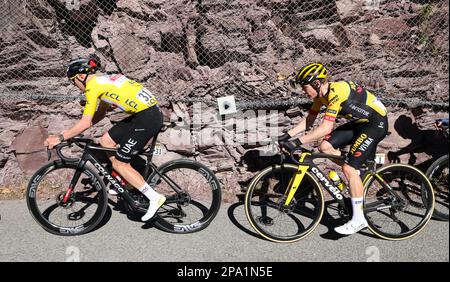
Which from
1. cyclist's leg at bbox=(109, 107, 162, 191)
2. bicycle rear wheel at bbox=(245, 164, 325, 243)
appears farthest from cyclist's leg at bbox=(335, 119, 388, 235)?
cyclist's leg at bbox=(109, 107, 162, 191)

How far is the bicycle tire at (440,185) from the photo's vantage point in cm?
500

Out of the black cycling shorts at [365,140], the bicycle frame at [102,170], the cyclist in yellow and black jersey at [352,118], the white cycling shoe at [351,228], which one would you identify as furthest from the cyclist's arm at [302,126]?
the bicycle frame at [102,170]

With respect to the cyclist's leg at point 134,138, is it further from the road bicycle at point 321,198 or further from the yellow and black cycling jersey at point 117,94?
the road bicycle at point 321,198

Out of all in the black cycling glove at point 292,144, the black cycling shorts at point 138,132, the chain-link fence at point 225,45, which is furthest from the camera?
the chain-link fence at point 225,45

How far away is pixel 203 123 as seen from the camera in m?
5.98

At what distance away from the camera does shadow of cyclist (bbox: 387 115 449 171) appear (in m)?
5.77

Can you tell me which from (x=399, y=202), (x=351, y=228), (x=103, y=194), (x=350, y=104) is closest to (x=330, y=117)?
(x=350, y=104)

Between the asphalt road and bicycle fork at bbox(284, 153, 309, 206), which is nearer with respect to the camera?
the asphalt road

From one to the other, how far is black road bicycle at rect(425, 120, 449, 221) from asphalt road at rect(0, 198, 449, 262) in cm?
26

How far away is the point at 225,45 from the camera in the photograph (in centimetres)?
632

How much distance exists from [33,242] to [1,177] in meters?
1.96

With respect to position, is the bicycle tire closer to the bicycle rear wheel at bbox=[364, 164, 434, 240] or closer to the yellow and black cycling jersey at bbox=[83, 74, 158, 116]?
the bicycle rear wheel at bbox=[364, 164, 434, 240]

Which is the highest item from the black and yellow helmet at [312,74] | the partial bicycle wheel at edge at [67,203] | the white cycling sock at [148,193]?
the black and yellow helmet at [312,74]

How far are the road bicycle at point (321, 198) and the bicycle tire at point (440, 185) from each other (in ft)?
1.18
